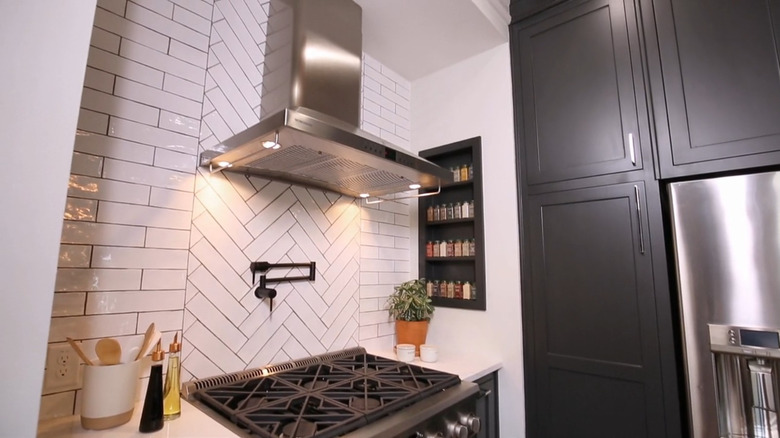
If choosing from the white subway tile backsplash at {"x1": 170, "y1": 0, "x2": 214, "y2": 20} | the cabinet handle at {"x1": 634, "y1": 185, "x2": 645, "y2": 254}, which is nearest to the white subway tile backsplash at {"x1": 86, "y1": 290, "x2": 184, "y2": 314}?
the white subway tile backsplash at {"x1": 170, "y1": 0, "x2": 214, "y2": 20}

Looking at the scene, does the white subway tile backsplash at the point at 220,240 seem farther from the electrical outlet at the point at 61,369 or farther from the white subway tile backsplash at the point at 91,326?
the electrical outlet at the point at 61,369

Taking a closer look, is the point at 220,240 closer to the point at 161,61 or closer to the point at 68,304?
the point at 68,304

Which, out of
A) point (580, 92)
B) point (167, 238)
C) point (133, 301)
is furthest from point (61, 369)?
point (580, 92)

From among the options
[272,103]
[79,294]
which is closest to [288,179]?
[272,103]

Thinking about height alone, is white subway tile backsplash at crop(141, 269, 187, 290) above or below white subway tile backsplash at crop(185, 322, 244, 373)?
above

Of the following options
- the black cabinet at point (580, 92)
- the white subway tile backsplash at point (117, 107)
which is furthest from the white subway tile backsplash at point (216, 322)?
the black cabinet at point (580, 92)

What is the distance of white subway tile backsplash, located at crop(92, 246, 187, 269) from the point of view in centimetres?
107

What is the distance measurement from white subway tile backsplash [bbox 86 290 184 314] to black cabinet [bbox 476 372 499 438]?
4.32 feet

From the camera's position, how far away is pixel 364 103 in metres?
2.08

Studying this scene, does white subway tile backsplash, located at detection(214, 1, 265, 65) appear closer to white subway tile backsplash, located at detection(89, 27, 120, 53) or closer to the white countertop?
white subway tile backsplash, located at detection(89, 27, 120, 53)

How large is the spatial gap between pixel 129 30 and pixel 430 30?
1.40 meters

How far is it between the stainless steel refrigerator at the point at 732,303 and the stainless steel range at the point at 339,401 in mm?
825

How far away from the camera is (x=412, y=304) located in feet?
6.42

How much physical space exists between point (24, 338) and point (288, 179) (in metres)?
1.13
